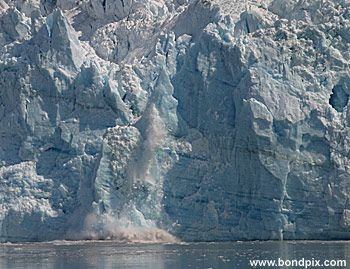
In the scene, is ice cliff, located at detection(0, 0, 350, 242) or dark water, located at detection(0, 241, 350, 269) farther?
ice cliff, located at detection(0, 0, 350, 242)

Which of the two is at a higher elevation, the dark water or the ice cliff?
the ice cliff

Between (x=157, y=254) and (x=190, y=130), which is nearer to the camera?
(x=157, y=254)

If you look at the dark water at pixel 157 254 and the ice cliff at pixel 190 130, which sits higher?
the ice cliff at pixel 190 130

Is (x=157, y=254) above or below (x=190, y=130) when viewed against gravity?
below

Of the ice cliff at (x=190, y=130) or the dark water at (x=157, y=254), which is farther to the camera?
the ice cliff at (x=190, y=130)
